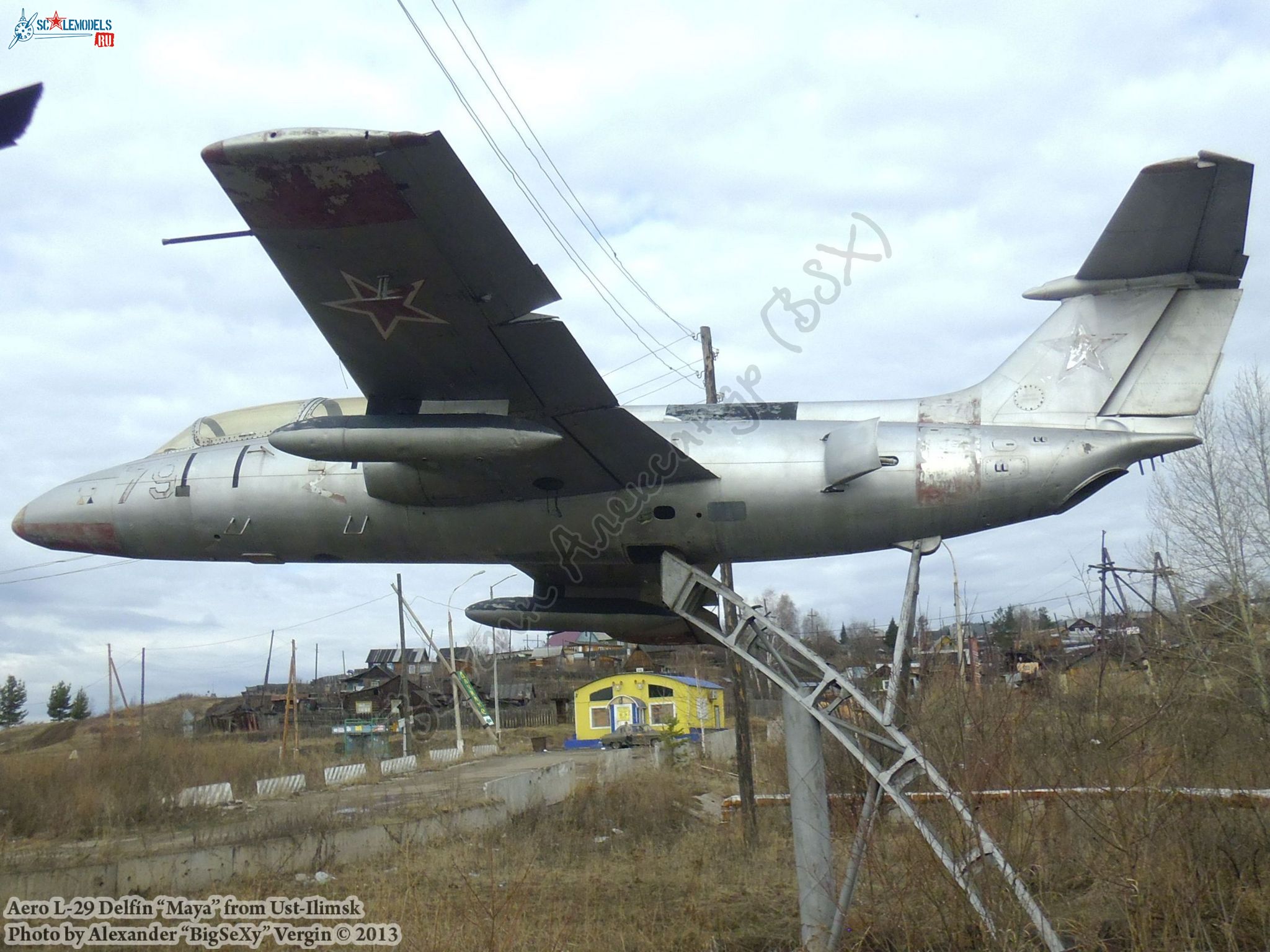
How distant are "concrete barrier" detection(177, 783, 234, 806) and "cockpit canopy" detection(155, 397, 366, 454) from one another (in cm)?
1276

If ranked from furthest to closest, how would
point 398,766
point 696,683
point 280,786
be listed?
1. point 696,683
2. point 398,766
3. point 280,786

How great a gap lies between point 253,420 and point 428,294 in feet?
13.9

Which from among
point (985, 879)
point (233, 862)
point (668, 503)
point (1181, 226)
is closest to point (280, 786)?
point (233, 862)

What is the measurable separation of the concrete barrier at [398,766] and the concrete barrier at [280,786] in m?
4.74

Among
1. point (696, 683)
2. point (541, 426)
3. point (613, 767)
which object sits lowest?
point (613, 767)

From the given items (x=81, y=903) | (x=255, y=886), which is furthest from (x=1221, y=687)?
(x=81, y=903)

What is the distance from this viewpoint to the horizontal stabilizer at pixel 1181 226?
6555 millimetres

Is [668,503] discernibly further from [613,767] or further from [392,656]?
[392,656]

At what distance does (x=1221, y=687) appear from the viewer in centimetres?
1491

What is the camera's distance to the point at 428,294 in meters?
6.55

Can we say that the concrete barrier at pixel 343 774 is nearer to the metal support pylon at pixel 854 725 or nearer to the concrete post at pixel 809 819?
the metal support pylon at pixel 854 725

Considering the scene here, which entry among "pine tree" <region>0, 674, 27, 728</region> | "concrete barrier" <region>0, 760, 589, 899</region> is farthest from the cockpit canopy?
"pine tree" <region>0, 674, 27, 728</region>

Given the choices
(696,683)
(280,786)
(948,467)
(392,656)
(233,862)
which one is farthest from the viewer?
(392,656)

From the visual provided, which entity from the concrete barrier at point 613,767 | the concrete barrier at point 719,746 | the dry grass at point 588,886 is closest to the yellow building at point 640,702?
the concrete barrier at point 719,746
